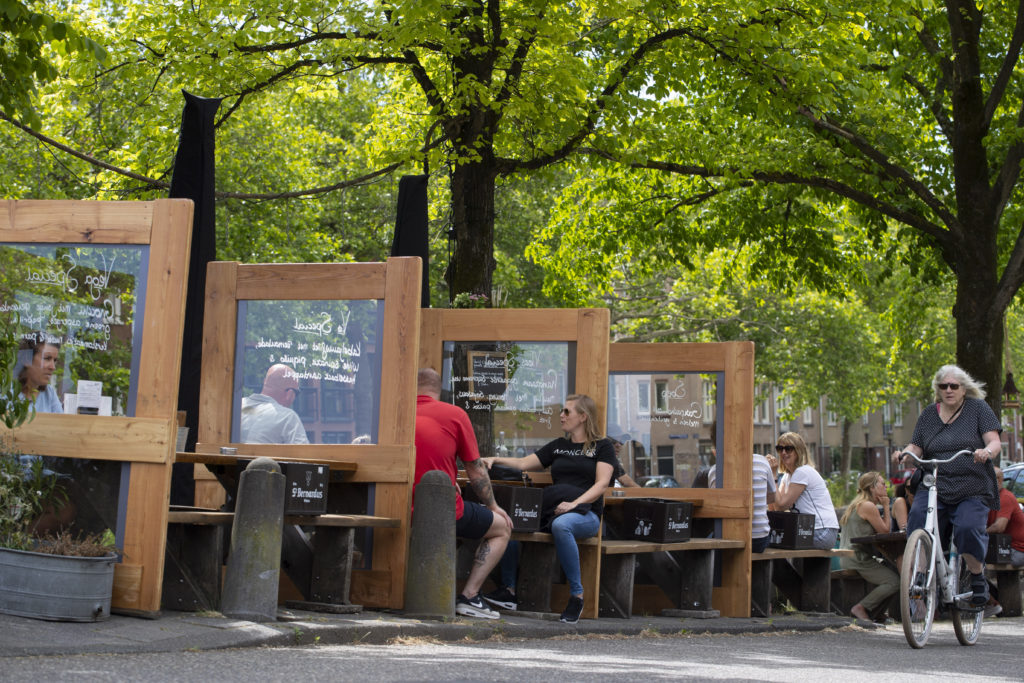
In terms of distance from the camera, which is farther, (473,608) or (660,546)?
(660,546)

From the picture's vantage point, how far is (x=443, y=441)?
9.41m

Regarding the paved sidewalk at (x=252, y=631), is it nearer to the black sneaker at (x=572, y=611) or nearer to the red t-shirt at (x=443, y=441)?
the black sneaker at (x=572, y=611)

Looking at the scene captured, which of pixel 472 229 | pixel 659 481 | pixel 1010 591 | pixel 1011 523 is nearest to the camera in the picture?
pixel 659 481

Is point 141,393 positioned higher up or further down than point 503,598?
higher up

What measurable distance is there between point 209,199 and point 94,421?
2.68 m

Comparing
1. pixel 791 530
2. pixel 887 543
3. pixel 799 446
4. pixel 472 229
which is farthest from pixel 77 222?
pixel 887 543

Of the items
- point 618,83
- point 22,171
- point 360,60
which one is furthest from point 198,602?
point 22,171

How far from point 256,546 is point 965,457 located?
5177 millimetres

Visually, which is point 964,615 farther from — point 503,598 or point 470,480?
point 470,480

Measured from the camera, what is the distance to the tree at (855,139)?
52.4 ft

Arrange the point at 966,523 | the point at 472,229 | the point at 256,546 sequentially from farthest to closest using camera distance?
the point at 472,229 < the point at 966,523 < the point at 256,546

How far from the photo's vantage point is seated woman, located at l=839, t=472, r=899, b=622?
12.6m

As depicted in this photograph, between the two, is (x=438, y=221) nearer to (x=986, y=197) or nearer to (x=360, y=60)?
(x=360, y=60)

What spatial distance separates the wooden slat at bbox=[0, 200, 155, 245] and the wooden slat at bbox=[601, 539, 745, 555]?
14.8ft
